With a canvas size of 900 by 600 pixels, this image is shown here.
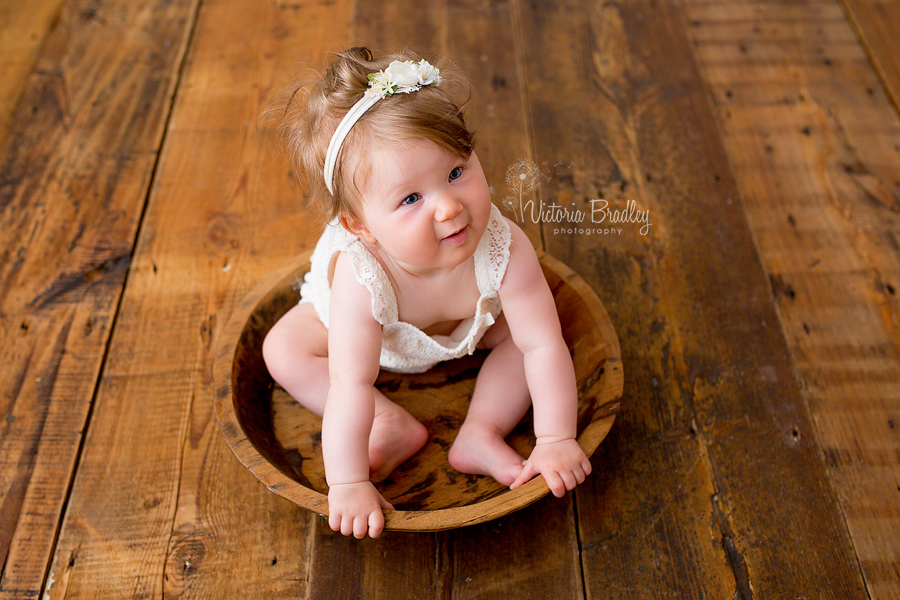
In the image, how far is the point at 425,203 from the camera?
2.46 ft

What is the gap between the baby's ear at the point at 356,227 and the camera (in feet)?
2.66

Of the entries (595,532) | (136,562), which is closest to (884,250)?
(595,532)

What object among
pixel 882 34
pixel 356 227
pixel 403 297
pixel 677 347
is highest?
pixel 356 227

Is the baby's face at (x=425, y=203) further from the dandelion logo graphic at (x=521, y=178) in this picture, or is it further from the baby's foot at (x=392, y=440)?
the dandelion logo graphic at (x=521, y=178)

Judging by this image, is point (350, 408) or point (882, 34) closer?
point (350, 408)

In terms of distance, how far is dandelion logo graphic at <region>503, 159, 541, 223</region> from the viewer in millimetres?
1316

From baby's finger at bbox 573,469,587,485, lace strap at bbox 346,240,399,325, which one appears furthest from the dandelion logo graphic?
baby's finger at bbox 573,469,587,485

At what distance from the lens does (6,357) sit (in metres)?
1.12

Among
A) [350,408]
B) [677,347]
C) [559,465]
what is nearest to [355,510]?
[350,408]

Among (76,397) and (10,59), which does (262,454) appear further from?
(10,59)

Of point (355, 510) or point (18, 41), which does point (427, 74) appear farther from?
point (18, 41)

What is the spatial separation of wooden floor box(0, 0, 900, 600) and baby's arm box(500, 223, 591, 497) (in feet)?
0.50

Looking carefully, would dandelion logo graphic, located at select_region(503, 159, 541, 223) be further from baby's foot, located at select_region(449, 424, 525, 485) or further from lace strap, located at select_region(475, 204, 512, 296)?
baby's foot, located at select_region(449, 424, 525, 485)

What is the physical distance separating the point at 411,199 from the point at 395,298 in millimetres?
184
